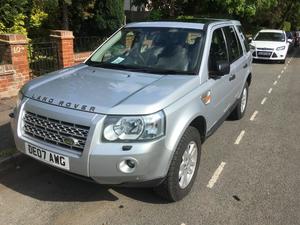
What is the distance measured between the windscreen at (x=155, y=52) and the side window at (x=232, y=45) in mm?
985

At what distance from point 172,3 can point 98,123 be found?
1549 centimetres

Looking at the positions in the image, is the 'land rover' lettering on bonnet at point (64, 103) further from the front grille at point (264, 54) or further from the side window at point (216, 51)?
the front grille at point (264, 54)

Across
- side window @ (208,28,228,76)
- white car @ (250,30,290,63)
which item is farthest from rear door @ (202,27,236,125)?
white car @ (250,30,290,63)

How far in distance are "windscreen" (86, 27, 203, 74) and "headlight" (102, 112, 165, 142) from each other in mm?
1178

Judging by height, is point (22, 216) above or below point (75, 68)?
below

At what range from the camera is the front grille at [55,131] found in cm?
345

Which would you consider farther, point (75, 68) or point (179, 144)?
point (75, 68)

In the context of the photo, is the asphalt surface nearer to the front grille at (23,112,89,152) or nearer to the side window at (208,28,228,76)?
the front grille at (23,112,89,152)

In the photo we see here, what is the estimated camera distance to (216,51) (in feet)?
16.5

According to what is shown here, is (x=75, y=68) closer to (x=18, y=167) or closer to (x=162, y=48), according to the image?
(x=162, y=48)

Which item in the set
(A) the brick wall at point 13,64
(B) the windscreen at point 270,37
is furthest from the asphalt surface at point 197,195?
(B) the windscreen at point 270,37

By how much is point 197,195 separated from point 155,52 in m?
1.80

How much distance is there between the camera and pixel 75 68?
4.83 m

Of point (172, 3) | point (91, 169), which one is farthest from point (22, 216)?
point (172, 3)
